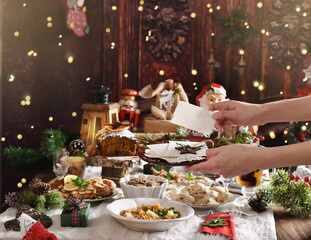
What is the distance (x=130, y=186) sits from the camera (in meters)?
1.56

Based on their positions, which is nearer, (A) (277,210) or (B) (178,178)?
(A) (277,210)

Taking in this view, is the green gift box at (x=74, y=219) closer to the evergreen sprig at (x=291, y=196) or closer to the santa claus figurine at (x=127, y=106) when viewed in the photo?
the evergreen sprig at (x=291, y=196)

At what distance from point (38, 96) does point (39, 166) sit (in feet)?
3.07

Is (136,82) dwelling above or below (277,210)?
above

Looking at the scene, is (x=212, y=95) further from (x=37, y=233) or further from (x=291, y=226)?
(x=37, y=233)

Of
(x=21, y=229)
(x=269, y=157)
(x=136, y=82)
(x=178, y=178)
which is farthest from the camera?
(x=136, y=82)

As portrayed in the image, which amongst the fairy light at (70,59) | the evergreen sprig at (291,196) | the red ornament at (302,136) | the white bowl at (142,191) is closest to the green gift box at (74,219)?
the white bowl at (142,191)

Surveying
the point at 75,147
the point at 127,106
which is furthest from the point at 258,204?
the point at 127,106

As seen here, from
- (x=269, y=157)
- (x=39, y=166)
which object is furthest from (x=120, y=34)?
(x=269, y=157)

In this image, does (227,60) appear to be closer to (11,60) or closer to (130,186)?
(11,60)

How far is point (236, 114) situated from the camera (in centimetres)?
148

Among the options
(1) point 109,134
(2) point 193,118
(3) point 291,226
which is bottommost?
(3) point 291,226

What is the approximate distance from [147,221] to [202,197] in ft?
1.13

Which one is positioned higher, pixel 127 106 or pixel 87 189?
pixel 127 106
